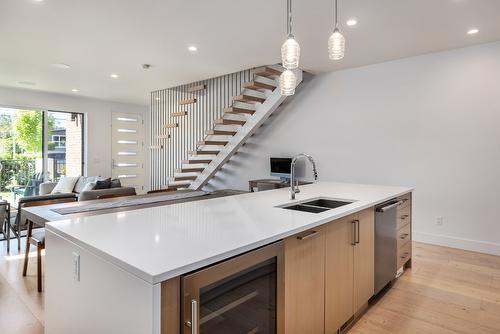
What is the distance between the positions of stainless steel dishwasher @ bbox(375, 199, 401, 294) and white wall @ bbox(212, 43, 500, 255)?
6.18 ft

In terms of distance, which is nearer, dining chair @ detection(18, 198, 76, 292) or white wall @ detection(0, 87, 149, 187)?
dining chair @ detection(18, 198, 76, 292)

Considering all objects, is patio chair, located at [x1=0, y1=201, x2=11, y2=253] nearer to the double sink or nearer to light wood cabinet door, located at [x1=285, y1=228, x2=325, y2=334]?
the double sink

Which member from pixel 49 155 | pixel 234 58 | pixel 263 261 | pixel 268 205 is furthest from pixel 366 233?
pixel 49 155

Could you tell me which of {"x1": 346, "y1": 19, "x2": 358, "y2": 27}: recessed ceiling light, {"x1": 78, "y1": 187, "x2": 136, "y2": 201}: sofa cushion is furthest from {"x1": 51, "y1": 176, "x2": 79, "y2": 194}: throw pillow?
{"x1": 346, "y1": 19, "x2": 358, "y2": 27}: recessed ceiling light

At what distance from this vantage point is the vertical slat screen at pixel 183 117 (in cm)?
583

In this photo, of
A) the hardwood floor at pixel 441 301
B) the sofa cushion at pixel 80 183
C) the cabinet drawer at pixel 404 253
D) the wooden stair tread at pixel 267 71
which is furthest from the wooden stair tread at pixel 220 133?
the hardwood floor at pixel 441 301

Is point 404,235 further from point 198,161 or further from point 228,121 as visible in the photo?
point 198,161

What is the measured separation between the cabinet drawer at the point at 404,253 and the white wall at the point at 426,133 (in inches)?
51.4

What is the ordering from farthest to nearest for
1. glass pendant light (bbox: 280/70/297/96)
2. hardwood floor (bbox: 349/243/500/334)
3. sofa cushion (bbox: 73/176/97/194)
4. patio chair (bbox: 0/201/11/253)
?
Answer: sofa cushion (bbox: 73/176/97/194)
patio chair (bbox: 0/201/11/253)
glass pendant light (bbox: 280/70/297/96)
hardwood floor (bbox: 349/243/500/334)

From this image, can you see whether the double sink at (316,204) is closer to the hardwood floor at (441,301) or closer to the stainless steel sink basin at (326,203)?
the stainless steel sink basin at (326,203)

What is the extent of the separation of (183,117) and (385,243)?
515 cm

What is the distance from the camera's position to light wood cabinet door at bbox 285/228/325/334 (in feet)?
4.79

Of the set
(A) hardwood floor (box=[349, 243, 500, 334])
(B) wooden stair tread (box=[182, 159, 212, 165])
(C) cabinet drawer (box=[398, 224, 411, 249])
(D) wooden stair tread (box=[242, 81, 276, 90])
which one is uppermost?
(D) wooden stair tread (box=[242, 81, 276, 90])

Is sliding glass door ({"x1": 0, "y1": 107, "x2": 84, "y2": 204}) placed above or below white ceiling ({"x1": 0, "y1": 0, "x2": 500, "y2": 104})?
below
